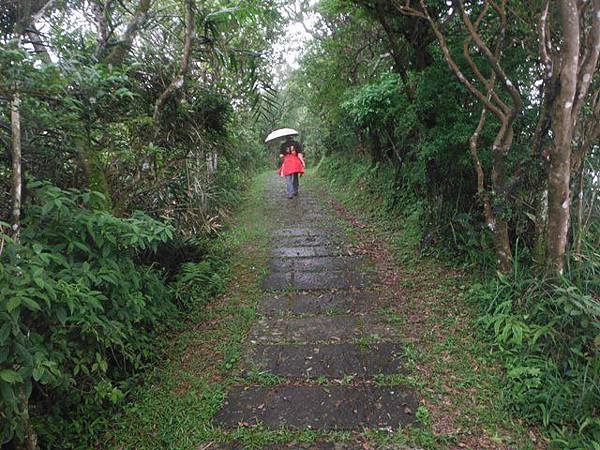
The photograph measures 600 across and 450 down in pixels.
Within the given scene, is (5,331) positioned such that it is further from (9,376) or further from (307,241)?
(307,241)

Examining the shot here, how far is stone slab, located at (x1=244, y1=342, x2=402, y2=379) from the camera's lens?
3074mm

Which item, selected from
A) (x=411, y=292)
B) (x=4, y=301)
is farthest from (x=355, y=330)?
(x=4, y=301)

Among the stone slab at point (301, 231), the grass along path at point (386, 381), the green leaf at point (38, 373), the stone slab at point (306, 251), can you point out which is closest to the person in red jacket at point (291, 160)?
the stone slab at point (301, 231)

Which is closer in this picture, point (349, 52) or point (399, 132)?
point (399, 132)

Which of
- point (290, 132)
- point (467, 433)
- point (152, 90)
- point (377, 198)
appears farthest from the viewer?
point (290, 132)

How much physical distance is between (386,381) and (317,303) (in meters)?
1.35

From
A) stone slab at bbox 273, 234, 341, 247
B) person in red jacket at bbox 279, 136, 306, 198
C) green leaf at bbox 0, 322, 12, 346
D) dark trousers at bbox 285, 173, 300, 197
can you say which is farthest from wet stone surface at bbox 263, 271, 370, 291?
dark trousers at bbox 285, 173, 300, 197

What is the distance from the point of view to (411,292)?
166 inches

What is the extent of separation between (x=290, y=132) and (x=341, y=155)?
3.36 meters

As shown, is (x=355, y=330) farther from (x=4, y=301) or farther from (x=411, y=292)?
(x=4, y=301)

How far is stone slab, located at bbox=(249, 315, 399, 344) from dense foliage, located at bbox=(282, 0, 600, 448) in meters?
0.93

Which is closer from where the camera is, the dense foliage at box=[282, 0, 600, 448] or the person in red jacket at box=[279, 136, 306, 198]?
the dense foliage at box=[282, 0, 600, 448]

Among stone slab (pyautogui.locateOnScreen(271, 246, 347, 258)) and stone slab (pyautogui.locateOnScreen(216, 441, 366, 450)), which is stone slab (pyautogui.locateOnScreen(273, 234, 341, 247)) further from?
stone slab (pyautogui.locateOnScreen(216, 441, 366, 450))

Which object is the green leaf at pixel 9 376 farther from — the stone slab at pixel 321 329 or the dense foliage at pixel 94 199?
the stone slab at pixel 321 329
